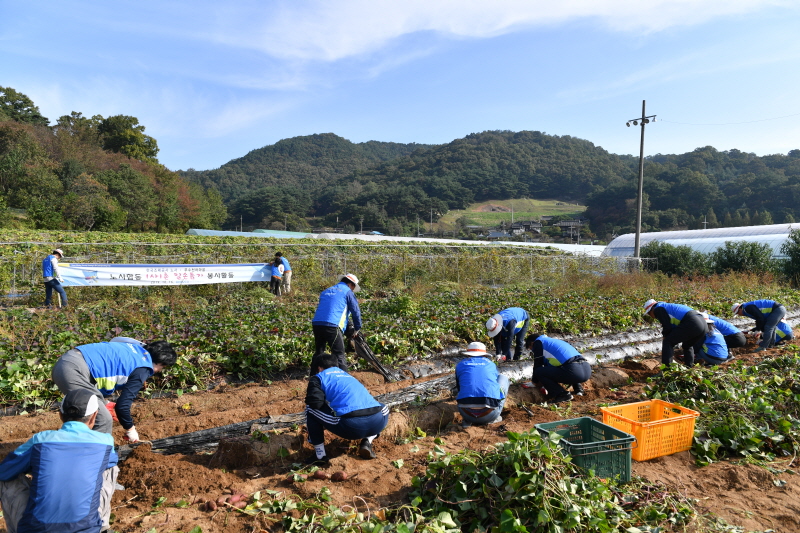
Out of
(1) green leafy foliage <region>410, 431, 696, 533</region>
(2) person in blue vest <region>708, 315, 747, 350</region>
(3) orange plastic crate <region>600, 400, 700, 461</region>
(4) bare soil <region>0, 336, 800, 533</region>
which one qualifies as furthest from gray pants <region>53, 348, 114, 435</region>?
(2) person in blue vest <region>708, 315, 747, 350</region>

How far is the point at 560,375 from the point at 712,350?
9.08ft

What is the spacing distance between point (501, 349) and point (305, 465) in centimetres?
406

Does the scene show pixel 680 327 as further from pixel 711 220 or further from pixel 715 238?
pixel 711 220

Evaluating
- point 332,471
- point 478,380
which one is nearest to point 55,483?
point 332,471

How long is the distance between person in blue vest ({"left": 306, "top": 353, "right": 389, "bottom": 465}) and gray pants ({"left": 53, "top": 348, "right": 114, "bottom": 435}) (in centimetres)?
154

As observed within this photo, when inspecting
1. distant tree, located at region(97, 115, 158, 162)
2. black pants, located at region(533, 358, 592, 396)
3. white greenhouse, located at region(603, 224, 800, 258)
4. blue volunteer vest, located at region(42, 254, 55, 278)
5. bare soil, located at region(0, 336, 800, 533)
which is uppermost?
distant tree, located at region(97, 115, 158, 162)

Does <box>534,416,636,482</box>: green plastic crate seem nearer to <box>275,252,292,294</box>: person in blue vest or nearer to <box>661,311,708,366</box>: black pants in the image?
<box>661,311,708,366</box>: black pants

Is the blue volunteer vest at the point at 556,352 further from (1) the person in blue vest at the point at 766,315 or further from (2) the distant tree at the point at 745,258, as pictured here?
(2) the distant tree at the point at 745,258

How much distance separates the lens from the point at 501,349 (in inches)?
288

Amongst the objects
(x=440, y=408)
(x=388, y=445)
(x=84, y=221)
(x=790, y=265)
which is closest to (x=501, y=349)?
(x=440, y=408)

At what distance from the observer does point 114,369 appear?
4.04 m

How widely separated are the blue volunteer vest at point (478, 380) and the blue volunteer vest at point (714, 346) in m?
3.79

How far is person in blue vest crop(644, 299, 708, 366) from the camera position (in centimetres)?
664

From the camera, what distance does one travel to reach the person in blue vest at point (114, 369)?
151 inches
